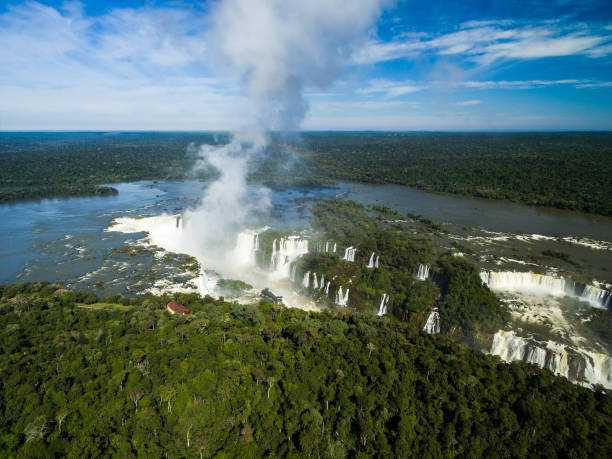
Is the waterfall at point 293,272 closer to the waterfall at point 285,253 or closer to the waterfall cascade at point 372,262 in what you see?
the waterfall at point 285,253

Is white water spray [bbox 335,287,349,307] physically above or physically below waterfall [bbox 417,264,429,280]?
below

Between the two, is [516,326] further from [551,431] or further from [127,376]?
[127,376]

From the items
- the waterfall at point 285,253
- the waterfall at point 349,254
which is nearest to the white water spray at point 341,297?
the waterfall at point 349,254

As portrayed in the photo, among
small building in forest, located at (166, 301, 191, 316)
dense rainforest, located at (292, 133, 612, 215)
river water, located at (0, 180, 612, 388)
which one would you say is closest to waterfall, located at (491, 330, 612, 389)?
A: river water, located at (0, 180, 612, 388)

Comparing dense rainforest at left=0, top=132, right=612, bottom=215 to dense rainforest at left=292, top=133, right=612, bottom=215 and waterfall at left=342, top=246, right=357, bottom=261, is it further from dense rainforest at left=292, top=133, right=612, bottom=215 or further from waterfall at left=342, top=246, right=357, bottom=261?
waterfall at left=342, top=246, right=357, bottom=261

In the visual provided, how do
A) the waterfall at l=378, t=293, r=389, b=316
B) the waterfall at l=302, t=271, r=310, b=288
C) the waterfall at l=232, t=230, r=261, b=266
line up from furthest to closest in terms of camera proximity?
the waterfall at l=232, t=230, r=261, b=266, the waterfall at l=302, t=271, r=310, b=288, the waterfall at l=378, t=293, r=389, b=316

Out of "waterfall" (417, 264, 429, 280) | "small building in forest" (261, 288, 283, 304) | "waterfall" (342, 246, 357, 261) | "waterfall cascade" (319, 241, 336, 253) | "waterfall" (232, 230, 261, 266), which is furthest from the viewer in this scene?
"waterfall" (232, 230, 261, 266)

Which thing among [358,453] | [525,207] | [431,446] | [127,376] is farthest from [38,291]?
[525,207]
